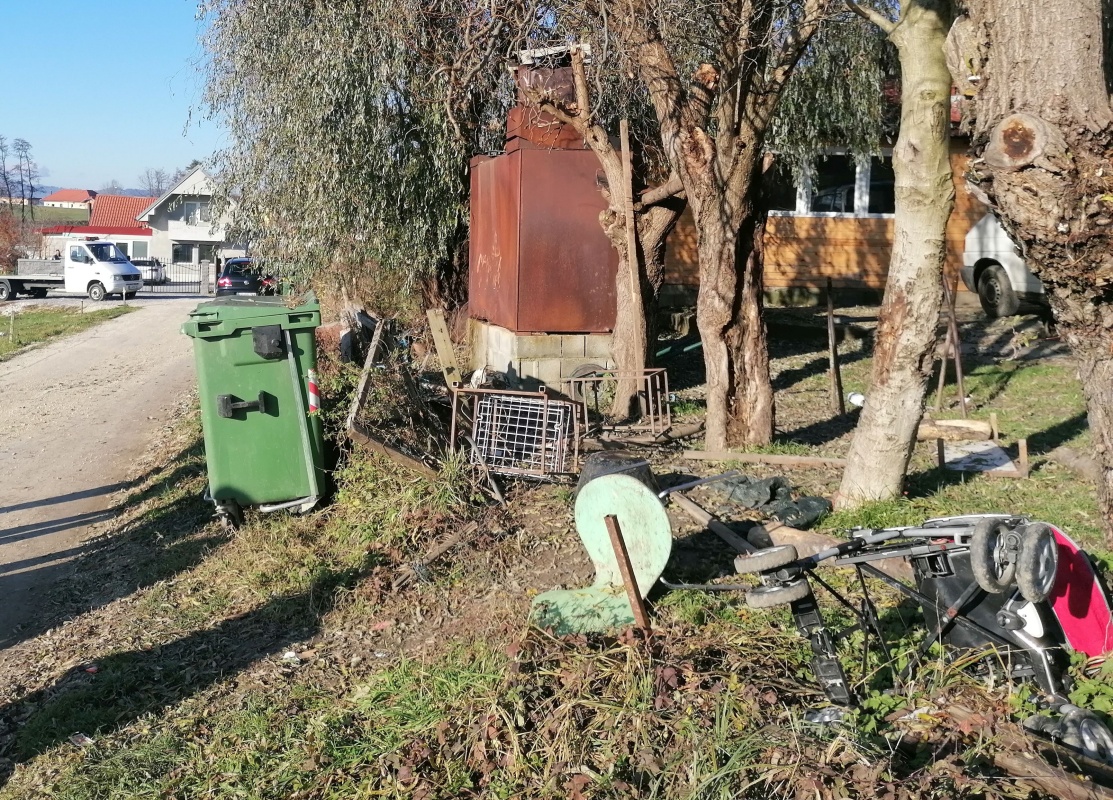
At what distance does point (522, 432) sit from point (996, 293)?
10.1 m

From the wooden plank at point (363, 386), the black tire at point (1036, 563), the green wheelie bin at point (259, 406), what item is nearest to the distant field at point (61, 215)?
the wooden plank at point (363, 386)

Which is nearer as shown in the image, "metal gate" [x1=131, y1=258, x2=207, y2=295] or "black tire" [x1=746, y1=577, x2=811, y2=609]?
"black tire" [x1=746, y1=577, x2=811, y2=609]

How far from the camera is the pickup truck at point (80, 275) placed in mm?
34812

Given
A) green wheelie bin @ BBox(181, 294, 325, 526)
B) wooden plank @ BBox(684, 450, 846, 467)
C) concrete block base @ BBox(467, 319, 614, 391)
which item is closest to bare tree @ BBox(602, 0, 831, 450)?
wooden plank @ BBox(684, 450, 846, 467)

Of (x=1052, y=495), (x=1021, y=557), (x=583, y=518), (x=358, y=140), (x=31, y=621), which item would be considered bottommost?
(x=31, y=621)

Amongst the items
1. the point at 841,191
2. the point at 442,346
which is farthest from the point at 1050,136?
the point at 841,191

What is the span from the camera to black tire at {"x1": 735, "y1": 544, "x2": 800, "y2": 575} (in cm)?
345

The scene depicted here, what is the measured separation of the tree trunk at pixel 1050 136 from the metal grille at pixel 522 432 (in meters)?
3.43

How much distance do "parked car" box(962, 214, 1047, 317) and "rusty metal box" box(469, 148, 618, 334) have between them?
6990mm

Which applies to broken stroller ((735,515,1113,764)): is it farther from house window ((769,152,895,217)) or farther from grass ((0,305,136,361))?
grass ((0,305,136,361))

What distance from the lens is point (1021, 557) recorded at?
3320 mm

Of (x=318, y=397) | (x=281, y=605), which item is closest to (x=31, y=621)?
(x=281, y=605)

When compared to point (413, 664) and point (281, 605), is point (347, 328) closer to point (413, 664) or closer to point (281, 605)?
point (281, 605)

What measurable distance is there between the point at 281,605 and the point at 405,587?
0.75 m
